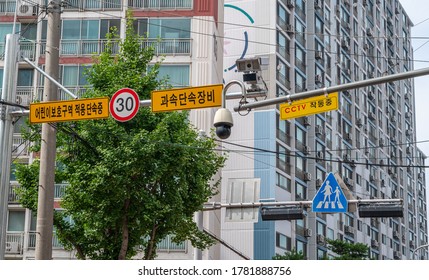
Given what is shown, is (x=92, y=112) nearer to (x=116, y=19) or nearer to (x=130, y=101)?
(x=130, y=101)

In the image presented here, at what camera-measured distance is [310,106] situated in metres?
14.7

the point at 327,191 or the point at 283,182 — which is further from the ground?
the point at 283,182

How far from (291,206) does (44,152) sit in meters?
10.1

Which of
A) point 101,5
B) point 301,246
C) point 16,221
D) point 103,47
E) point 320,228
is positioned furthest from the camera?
point 320,228

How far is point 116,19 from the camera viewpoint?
137 feet

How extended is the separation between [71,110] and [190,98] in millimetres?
2518

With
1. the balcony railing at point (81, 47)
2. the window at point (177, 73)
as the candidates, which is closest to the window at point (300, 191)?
the window at point (177, 73)

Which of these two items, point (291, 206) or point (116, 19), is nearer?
point (291, 206)

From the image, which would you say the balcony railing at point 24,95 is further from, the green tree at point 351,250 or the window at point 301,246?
the window at point 301,246

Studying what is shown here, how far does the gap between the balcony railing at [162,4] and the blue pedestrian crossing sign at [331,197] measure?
20.4 m

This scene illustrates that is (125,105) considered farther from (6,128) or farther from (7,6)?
(7,6)

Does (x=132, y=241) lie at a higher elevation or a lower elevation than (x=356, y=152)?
lower

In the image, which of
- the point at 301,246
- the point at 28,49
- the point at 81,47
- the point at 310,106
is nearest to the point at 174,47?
the point at 81,47
